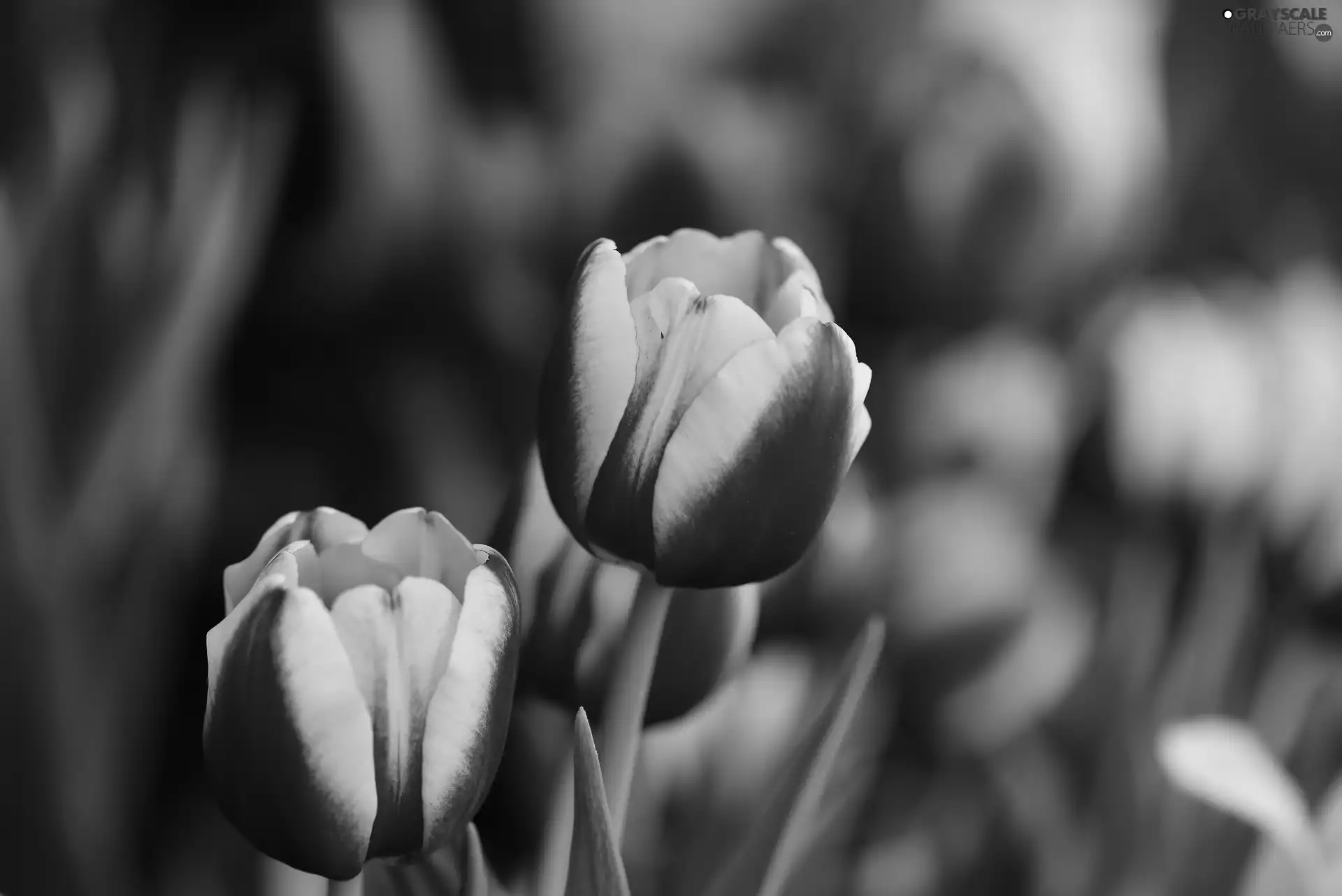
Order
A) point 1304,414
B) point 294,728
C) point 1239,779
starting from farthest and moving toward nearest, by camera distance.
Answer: point 1304,414 < point 1239,779 < point 294,728

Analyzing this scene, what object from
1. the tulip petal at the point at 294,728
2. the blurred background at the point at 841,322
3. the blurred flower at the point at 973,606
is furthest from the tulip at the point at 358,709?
the blurred flower at the point at 973,606

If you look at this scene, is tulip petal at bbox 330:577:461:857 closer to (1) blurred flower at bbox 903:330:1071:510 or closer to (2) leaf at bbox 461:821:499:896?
(2) leaf at bbox 461:821:499:896

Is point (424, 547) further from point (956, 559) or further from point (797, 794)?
point (956, 559)

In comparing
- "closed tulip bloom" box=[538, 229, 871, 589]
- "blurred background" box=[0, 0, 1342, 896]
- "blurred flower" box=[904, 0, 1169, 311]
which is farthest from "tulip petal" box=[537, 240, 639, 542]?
"blurred flower" box=[904, 0, 1169, 311]

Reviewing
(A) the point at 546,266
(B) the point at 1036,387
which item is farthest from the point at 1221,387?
(A) the point at 546,266

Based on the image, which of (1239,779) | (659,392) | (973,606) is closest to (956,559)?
(973,606)

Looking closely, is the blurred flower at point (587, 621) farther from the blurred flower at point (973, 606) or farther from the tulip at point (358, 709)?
the blurred flower at point (973, 606)

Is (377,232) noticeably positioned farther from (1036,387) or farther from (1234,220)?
(1234,220)
